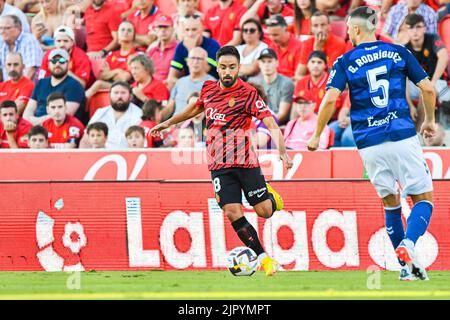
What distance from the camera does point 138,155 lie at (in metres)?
14.5

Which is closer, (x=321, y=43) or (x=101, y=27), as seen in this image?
(x=321, y=43)

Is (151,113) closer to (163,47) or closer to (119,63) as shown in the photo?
(163,47)

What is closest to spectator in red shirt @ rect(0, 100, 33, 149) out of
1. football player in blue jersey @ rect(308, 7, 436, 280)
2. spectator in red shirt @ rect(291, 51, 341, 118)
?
spectator in red shirt @ rect(291, 51, 341, 118)

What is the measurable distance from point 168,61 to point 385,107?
781 centimetres

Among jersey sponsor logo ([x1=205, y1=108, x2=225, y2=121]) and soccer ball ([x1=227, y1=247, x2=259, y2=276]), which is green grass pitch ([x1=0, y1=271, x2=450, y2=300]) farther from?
jersey sponsor logo ([x1=205, y1=108, x2=225, y2=121])

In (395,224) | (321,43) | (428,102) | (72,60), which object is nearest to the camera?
(428,102)

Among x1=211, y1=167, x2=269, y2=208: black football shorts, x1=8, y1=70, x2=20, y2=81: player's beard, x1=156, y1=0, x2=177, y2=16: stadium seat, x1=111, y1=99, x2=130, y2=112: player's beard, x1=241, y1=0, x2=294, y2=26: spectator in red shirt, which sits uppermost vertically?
x1=156, y1=0, x2=177, y2=16: stadium seat

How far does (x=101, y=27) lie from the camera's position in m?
18.1

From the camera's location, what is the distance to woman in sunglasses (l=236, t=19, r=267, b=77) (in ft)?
53.6

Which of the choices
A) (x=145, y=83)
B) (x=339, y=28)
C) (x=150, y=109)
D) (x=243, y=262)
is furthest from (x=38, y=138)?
(x=243, y=262)

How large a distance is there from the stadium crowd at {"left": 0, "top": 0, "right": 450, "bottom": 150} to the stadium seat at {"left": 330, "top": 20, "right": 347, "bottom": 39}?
0.6 inches

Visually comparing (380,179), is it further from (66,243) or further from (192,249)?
(66,243)

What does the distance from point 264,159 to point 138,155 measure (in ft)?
5.81

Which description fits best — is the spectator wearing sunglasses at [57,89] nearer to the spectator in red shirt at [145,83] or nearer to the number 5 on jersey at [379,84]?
the spectator in red shirt at [145,83]
